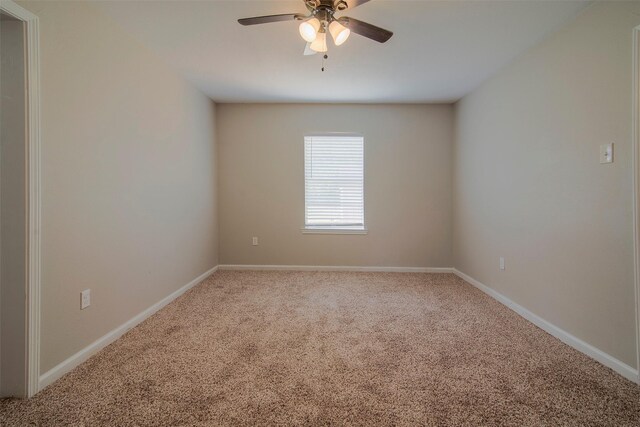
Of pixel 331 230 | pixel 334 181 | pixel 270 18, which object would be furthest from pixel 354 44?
pixel 331 230

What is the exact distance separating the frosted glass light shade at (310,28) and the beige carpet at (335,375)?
2110mm

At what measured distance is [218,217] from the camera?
394 cm

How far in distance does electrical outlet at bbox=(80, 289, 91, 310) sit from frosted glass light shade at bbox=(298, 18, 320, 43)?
2.21m

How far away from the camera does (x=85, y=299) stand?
1.75 meters

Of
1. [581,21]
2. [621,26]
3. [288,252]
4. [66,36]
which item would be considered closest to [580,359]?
[621,26]

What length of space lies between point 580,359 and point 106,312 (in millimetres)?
3322

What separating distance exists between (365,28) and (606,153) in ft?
5.74

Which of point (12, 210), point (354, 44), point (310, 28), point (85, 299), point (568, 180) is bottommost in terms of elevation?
point (85, 299)

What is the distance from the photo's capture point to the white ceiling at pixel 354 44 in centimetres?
186

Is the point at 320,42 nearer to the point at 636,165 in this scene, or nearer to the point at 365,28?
the point at 365,28

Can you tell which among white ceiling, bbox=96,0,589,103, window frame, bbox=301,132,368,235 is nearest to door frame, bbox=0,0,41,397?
white ceiling, bbox=96,0,589,103

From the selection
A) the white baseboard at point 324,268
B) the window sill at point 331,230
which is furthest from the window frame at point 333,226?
the white baseboard at point 324,268

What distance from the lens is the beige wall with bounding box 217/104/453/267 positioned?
3.81m

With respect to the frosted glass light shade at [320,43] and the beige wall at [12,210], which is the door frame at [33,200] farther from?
the frosted glass light shade at [320,43]
